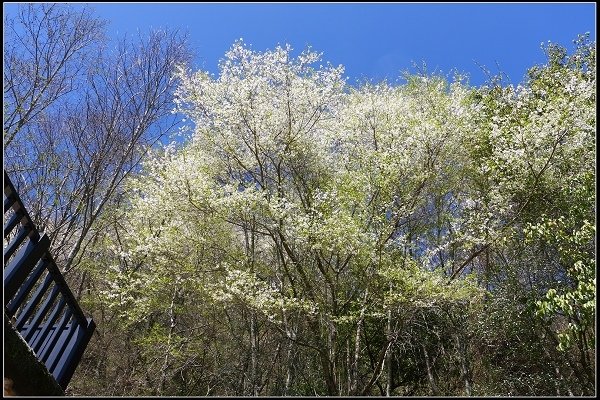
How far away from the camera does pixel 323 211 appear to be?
768 cm

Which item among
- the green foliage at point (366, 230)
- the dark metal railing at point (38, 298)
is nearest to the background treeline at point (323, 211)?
the green foliage at point (366, 230)

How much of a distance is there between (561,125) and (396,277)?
3.51m

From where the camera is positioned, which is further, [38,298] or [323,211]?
[323,211]

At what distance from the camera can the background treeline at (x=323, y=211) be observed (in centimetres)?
726

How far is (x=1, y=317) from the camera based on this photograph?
103 inches

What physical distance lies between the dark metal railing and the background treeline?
2604mm

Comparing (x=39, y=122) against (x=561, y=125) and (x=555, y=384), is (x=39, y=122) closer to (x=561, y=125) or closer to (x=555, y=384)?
(x=561, y=125)

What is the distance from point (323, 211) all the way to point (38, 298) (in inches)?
188

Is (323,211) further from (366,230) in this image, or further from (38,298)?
(38,298)

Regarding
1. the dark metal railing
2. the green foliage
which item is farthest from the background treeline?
the dark metal railing

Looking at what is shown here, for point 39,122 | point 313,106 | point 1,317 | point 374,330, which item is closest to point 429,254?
point 374,330

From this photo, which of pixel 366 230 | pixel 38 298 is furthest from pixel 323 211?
pixel 38 298

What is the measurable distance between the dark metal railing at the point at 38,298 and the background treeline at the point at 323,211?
2.60 meters

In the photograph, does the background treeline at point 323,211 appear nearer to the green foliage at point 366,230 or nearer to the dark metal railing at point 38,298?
the green foliage at point 366,230
